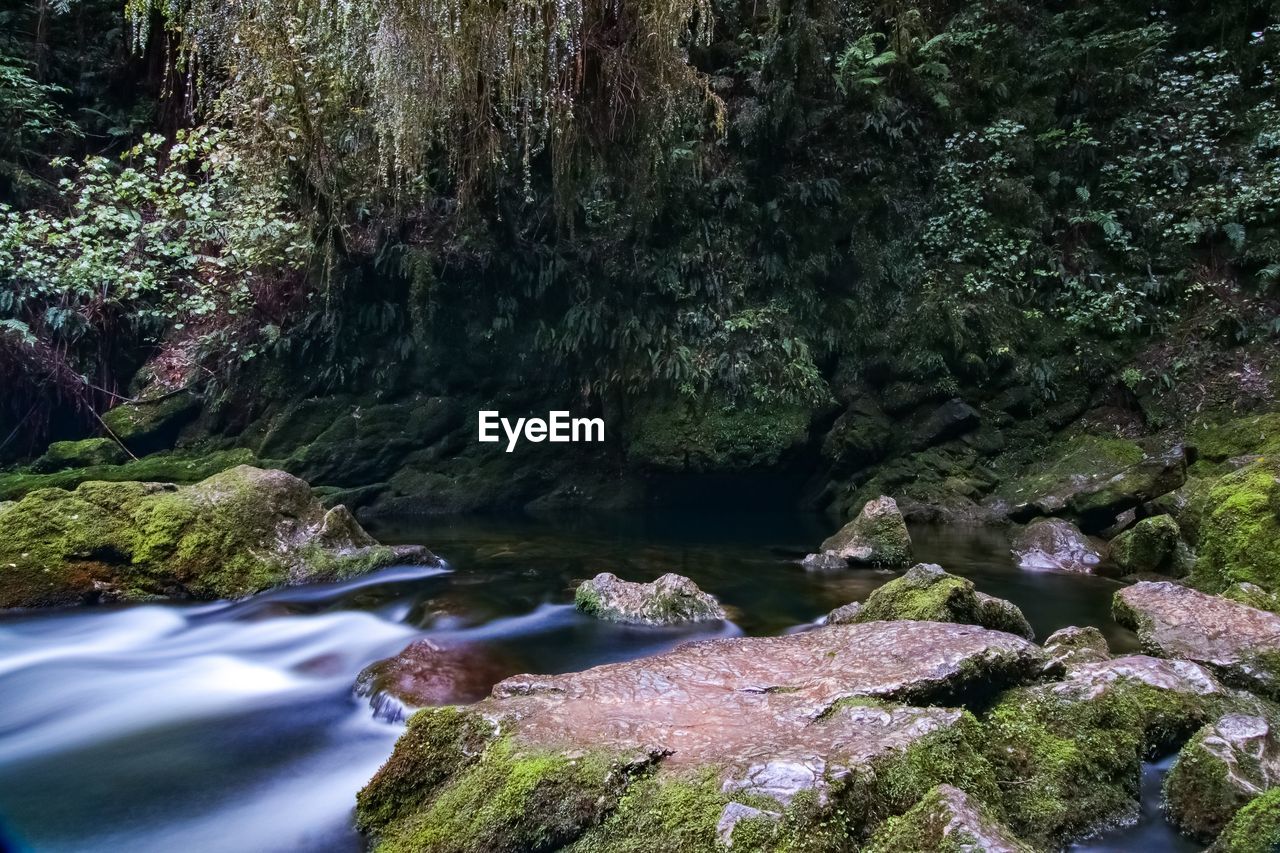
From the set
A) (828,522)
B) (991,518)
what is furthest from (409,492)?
(991,518)

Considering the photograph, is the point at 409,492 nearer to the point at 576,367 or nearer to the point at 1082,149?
the point at 576,367

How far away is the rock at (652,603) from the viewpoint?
5.99 m

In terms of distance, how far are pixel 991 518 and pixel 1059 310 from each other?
143 inches

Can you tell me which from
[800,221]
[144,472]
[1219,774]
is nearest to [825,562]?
[1219,774]

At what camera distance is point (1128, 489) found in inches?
341

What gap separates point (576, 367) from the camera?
485 inches

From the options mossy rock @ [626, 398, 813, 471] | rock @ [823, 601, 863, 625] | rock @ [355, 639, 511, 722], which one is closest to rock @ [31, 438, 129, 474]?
mossy rock @ [626, 398, 813, 471]

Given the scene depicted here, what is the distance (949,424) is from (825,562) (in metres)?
4.31

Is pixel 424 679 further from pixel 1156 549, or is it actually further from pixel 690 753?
pixel 1156 549

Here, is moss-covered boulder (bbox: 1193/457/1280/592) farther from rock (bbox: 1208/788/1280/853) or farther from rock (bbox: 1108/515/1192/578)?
rock (bbox: 1208/788/1280/853)

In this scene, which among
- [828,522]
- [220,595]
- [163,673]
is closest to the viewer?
[163,673]

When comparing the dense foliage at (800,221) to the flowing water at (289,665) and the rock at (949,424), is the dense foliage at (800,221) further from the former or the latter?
the flowing water at (289,665)

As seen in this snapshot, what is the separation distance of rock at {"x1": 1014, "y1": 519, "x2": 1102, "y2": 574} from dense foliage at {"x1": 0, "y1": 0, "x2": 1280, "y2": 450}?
130 inches

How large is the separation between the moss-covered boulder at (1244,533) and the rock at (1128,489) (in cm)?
240
